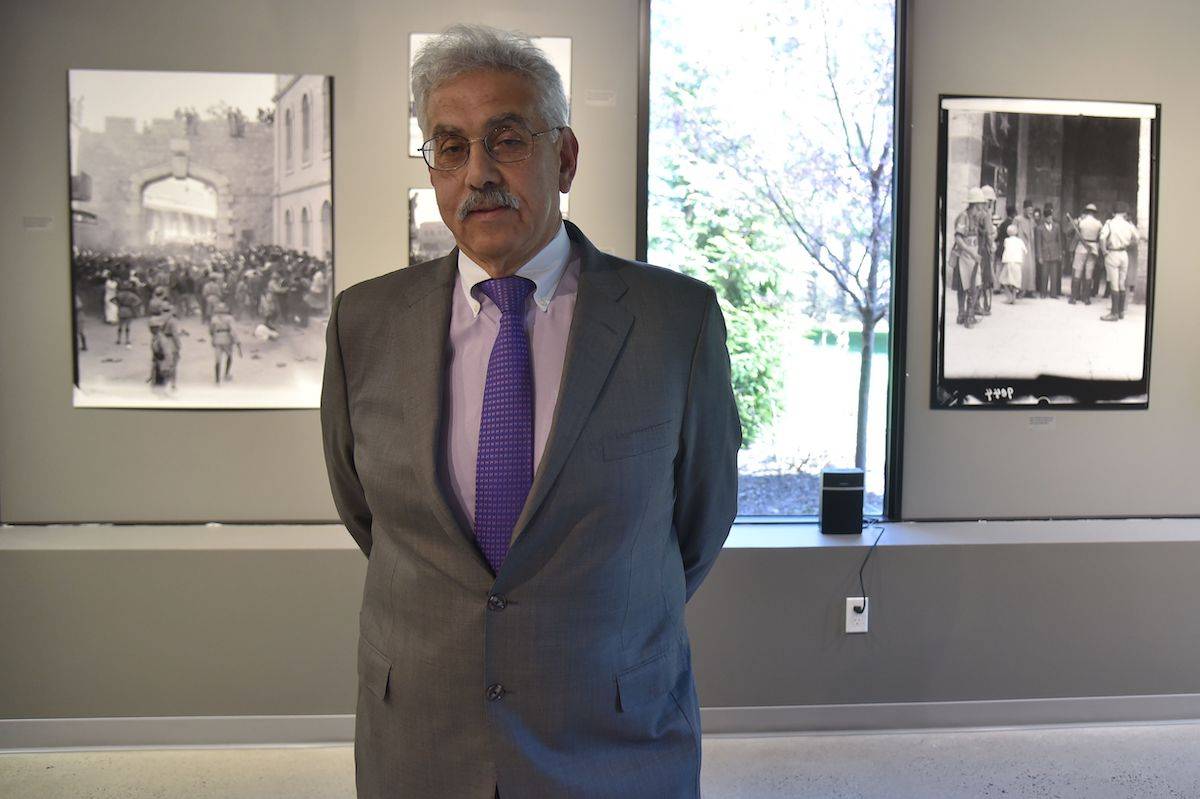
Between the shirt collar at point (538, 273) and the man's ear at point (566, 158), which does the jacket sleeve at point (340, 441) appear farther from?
the man's ear at point (566, 158)

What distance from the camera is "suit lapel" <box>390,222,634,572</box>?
1338 millimetres

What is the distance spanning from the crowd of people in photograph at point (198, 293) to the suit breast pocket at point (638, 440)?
2.24 metres

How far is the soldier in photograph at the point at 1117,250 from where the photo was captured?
3600mm

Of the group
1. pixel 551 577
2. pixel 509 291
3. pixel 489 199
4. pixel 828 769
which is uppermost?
pixel 489 199

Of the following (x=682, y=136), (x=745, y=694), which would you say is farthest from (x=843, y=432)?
(x=682, y=136)

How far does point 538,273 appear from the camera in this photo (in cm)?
152

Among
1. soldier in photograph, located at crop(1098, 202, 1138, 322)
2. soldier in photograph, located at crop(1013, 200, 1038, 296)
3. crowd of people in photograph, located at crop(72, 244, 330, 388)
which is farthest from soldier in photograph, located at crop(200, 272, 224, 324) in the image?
soldier in photograph, located at crop(1098, 202, 1138, 322)

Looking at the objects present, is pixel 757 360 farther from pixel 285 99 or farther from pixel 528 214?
pixel 528 214

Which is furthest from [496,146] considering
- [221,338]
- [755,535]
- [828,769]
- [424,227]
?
[828,769]

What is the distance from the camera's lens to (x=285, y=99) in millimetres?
3283

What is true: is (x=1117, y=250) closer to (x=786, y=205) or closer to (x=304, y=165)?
(x=786, y=205)

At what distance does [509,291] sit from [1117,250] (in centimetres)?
310

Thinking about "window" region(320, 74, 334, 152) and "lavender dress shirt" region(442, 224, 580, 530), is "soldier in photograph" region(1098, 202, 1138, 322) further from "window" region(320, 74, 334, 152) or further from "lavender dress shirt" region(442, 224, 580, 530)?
"window" region(320, 74, 334, 152)

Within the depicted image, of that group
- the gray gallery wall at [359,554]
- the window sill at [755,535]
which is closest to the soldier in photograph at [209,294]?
the gray gallery wall at [359,554]
